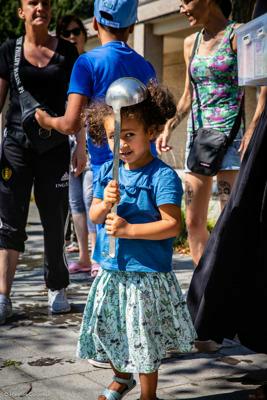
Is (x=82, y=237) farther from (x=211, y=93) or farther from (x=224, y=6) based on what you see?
(x=224, y=6)

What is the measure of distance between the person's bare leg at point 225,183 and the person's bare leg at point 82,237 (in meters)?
2.22

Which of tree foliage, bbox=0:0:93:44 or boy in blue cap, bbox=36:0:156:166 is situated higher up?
tree foliage, bbox=0:0:93:44

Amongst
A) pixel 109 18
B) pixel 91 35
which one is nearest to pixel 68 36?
pixel 109 18

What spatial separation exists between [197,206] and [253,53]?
5.85ft

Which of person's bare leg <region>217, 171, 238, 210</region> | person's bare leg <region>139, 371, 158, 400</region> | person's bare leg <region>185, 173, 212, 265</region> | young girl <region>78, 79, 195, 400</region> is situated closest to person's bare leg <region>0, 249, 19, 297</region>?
person's bare leg <region>185, 173, 212, 265</region>

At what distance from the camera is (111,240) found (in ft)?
10.8

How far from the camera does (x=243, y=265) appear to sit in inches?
141

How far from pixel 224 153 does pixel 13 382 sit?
1.87 m

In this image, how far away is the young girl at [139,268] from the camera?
3.22 m

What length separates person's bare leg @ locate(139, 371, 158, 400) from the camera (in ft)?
10.8

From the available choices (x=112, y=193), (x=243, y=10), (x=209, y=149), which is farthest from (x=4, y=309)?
(x=243, y=10)

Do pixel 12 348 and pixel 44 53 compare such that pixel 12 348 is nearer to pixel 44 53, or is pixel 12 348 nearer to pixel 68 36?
pixel 44 53

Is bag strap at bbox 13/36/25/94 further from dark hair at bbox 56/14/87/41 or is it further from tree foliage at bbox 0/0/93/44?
tree foliage at bbox 0/0/93/44

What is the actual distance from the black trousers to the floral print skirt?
182 centimetres
